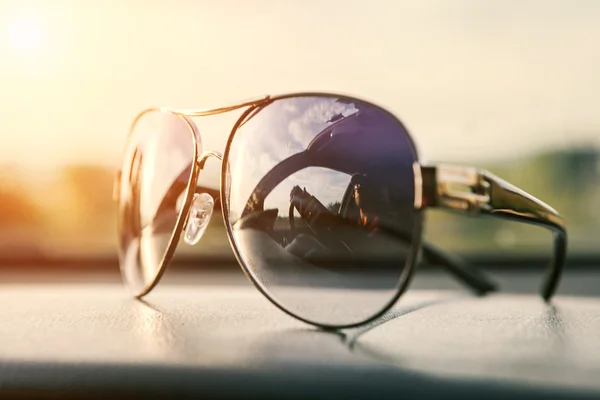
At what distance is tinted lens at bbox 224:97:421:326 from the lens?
72 centimetres

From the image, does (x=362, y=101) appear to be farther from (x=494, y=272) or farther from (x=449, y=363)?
(x=494, y=272)

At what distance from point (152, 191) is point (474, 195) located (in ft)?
1.66

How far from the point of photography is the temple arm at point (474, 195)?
68cm

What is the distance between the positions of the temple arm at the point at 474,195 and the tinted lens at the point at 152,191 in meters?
0.38

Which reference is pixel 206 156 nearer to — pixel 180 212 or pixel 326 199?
pixel 180 212

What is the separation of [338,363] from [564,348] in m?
0.23

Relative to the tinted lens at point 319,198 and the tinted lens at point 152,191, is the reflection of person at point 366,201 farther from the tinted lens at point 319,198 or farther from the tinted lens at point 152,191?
the tinted lens at point 152,191

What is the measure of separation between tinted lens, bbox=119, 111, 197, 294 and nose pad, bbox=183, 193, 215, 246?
2cm

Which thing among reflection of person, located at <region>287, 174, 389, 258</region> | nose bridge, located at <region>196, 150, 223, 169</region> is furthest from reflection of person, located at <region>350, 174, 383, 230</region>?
nose bridge, located at <region>196, 150, 223, 169</region>

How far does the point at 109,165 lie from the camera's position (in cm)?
150

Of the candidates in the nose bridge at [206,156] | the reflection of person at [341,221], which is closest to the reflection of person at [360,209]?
the reflection of person at [341,221]

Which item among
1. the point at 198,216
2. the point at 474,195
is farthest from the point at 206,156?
the point at 474,195

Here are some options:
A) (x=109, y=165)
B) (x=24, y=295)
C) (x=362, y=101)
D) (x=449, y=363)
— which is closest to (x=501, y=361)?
(x=449, y=363)

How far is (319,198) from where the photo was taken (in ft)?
2.47
